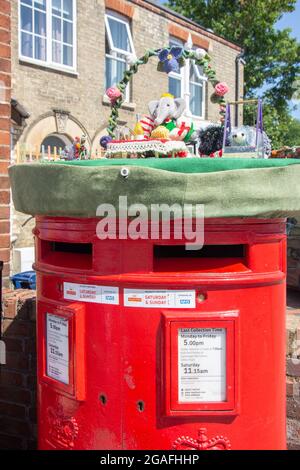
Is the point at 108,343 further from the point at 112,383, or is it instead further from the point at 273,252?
the point at 273,252

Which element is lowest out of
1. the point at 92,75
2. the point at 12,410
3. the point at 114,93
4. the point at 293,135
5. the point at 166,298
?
the point at 12,410

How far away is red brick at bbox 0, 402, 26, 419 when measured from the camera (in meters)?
2.71

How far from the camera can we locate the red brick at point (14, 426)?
271 centimetres

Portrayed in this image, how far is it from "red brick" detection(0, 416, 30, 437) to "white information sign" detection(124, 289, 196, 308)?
1494 mm

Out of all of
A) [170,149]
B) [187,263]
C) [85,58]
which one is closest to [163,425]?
[187,263]

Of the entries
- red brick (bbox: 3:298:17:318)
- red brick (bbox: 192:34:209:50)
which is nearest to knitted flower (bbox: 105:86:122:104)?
red brick (bbox: 3:298:17:318)

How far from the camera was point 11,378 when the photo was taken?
2.73 m

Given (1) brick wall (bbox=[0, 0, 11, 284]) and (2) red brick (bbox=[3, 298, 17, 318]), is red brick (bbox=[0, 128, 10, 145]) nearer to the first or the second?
(1) brick wall (bbox=[0, 0, 11, 284])

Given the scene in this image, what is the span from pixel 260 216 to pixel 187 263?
278 millimetres

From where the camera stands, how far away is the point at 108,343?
5.49 ft

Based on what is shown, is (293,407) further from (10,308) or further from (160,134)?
(10,308)

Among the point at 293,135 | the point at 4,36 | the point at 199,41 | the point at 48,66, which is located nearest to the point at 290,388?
the point at 4,36

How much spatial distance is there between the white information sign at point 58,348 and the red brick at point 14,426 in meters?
1.00

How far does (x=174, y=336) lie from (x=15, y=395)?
1489mm
